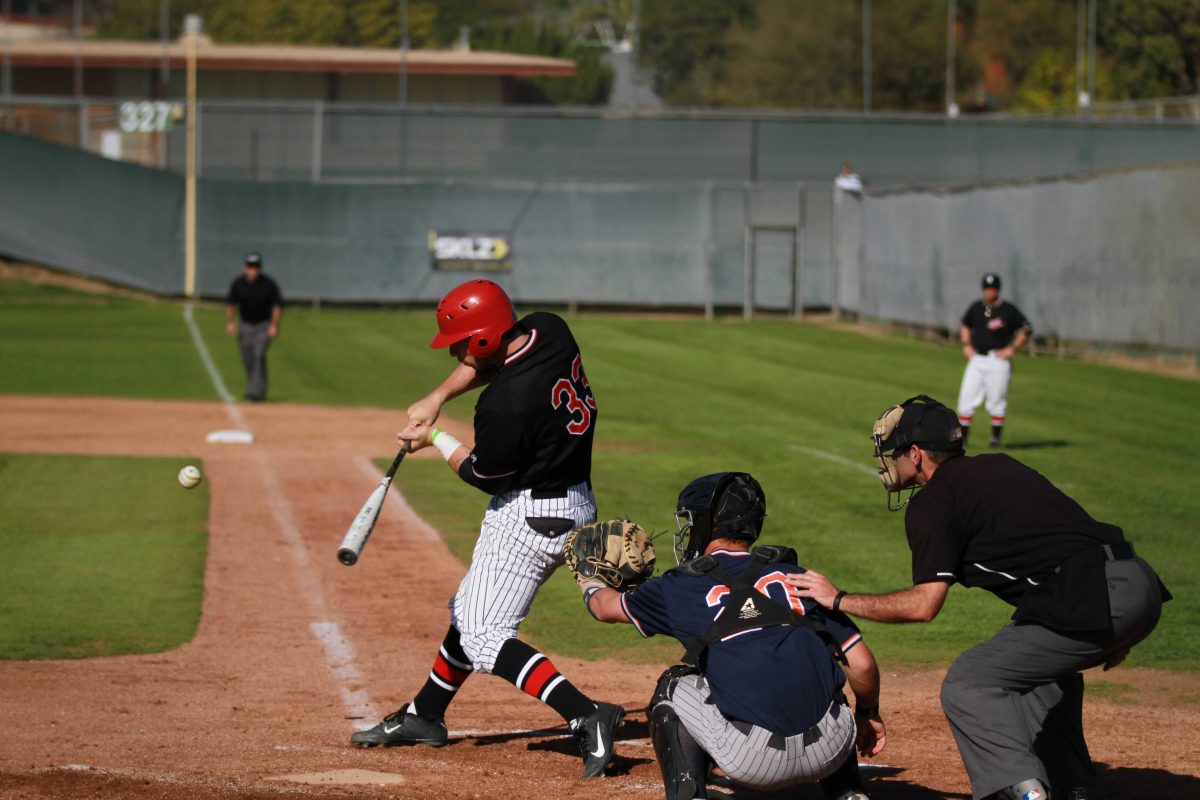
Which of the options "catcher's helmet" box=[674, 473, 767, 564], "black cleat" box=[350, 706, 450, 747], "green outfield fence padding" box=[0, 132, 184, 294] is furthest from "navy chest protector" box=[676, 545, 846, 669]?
"green outfield fence padding" box=[0, 132, 184, 294]

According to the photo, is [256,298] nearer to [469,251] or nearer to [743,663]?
[743,663]

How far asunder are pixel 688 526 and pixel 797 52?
72.3m

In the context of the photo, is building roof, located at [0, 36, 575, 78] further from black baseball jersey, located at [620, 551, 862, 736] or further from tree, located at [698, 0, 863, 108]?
black baseball jersey, located at [620, 551, 862, 736]

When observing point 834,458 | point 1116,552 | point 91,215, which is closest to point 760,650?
point 1116,552

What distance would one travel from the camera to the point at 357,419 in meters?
21.2

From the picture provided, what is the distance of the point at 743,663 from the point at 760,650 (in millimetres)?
78

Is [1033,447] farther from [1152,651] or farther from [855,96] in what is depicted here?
[855,96]

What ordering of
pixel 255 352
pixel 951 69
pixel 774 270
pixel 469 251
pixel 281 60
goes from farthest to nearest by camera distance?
1. pixel 281 60
2. pixel 951 69
3. pixel 469 251
4. pixel 774 270
5. pixel 255 352

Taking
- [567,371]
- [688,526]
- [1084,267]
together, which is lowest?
[688,526]

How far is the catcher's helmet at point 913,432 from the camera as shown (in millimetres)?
5707

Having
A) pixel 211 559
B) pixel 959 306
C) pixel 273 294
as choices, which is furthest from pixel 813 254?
pixel 211 559

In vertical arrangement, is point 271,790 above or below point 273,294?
below

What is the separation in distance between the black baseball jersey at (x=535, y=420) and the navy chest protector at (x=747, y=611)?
1.29 metres

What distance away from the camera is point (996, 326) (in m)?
18.0
